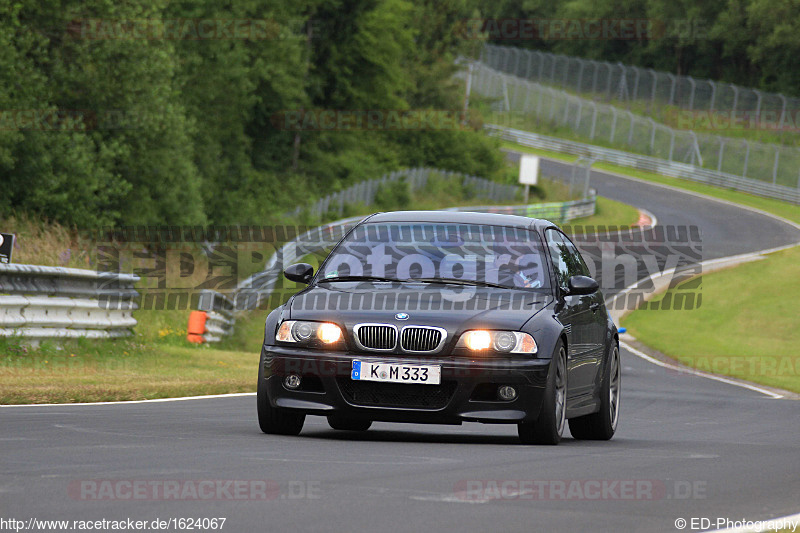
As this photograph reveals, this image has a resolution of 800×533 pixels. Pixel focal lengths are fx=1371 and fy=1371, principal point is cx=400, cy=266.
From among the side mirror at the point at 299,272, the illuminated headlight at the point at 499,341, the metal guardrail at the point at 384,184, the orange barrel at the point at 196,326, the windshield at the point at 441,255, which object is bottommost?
the metal guardrail at the point at 384,184

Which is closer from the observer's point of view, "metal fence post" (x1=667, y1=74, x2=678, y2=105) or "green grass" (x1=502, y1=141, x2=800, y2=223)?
"green grass" (x1=502, y1=141, x2=800, y2=223)

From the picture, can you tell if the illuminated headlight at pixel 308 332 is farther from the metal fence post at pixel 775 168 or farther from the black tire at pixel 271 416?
the metal fence post at pixel 775 168

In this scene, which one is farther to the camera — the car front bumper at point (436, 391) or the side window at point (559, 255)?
the side window at point (559, 255)

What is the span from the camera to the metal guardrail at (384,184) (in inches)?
2078

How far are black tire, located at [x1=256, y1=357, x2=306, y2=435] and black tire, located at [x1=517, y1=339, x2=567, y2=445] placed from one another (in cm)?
166

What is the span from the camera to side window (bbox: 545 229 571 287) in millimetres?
10797

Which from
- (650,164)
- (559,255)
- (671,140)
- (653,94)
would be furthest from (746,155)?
(559,255)

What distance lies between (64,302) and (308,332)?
8.44 meters

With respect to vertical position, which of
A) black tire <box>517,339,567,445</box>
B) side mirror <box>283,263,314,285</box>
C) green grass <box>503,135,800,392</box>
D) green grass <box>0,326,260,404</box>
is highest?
side mirror <box>283,263,314,285</box>

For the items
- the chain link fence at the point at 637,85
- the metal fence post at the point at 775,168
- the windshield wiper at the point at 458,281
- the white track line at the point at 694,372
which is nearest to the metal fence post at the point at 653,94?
the chain link fence at the point at 637,85

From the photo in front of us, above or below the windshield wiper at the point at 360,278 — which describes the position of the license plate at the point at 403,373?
below

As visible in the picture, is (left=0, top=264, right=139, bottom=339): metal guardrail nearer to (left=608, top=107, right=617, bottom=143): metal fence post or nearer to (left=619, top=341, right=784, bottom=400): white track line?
(left=619, top=341, right=784, bottom=400): white track line

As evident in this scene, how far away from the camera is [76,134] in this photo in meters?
33.8

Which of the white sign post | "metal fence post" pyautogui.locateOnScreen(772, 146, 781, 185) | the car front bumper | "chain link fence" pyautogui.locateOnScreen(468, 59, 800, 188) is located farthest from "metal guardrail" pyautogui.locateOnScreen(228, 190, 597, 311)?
"chain link fence" pyautogui.locateOnScreen(468, 59, 800, 188)
